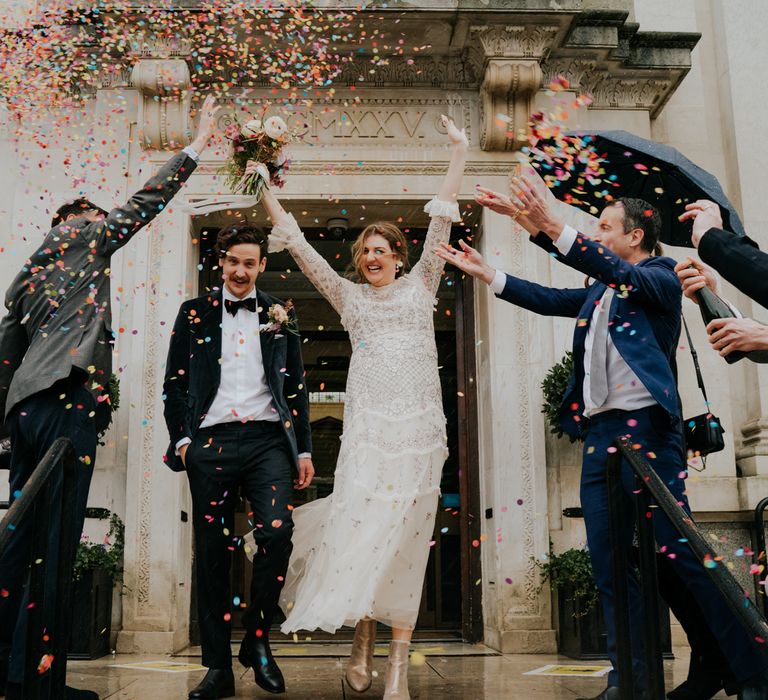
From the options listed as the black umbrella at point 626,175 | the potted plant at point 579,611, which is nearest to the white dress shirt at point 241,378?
the black umbrella at point 626,175

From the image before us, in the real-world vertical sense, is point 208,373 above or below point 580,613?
above

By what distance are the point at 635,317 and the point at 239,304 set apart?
6.80 ft

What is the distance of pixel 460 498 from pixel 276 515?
326cm

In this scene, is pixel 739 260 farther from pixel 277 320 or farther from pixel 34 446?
pixel 34 446

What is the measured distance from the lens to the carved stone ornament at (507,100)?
269 inches

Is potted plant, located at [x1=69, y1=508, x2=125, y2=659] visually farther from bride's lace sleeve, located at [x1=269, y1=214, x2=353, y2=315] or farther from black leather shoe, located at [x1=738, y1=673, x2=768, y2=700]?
black leather shoe, located at [x1=738, y1=673, x2=768, y2=700]

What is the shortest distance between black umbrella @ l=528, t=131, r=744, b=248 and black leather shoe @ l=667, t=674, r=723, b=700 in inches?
82.6

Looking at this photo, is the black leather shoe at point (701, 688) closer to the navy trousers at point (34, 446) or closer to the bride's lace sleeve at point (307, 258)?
the bride's lace sleeve at point (307, 258)

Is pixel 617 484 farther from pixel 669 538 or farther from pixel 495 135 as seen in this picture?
pixel 495 135

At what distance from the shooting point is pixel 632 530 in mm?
3787

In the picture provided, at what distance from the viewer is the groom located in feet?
14.0

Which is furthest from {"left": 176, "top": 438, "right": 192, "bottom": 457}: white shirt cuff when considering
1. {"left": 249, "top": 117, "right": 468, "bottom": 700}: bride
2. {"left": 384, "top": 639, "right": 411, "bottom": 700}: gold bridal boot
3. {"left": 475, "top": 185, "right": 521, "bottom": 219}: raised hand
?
{"left": 475, "top": 185, "right": 521, "bottom": 219}: raised hand

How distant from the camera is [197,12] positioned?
6570mm

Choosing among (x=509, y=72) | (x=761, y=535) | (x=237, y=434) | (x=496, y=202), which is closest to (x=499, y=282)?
(x=496, y=202)
